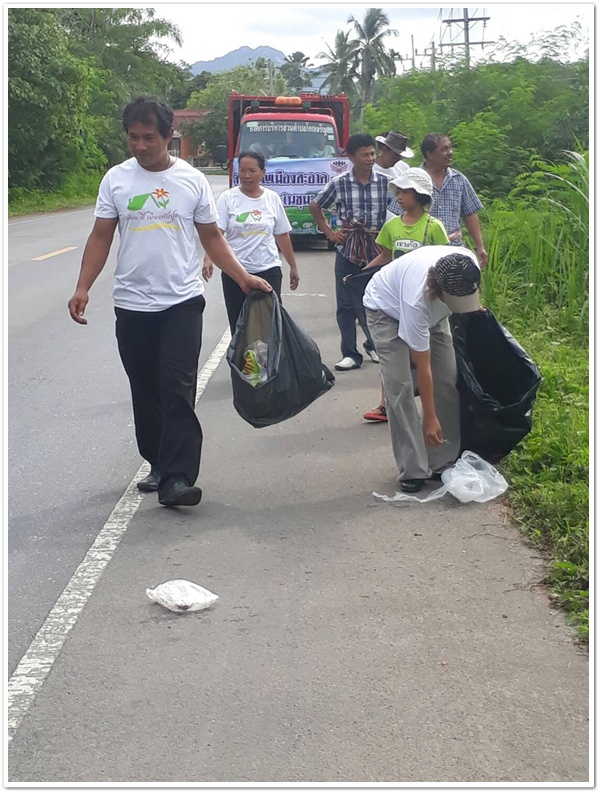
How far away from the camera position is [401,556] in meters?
5.14

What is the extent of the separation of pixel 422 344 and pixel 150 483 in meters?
1.65

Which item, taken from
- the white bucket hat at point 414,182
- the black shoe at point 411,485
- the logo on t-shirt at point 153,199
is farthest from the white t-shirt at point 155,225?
the black shoe at point 411,485

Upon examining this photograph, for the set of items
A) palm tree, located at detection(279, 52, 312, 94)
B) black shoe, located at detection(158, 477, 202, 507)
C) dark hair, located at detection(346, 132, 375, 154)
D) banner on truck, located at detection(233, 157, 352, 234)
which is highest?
palm tree, located at detection(279, 52, 312, 94)

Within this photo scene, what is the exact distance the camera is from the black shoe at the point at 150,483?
6094mm

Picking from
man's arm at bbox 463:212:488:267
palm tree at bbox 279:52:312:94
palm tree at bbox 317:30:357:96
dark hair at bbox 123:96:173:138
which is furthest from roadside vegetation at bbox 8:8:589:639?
palm tree at bbox 279:52:312:94

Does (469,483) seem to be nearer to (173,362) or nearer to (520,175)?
(173,362)

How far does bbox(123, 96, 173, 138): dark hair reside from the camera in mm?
5484

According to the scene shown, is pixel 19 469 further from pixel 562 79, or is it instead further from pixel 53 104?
pixel 53 104

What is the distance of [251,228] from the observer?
822cm

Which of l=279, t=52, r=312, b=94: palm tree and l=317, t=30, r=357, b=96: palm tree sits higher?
l=279, t=52, r=312, b=94: palm tree

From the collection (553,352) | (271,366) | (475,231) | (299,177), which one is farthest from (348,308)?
(299,177)

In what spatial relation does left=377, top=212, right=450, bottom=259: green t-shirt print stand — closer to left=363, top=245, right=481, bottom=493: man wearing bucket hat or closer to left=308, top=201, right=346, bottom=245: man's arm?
left=363, top=245, right=481, bottom=493: man wearing bucket hat

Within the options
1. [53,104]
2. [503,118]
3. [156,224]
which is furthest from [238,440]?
[53,104]

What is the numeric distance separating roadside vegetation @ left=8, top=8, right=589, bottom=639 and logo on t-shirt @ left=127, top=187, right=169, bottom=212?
2.36m
